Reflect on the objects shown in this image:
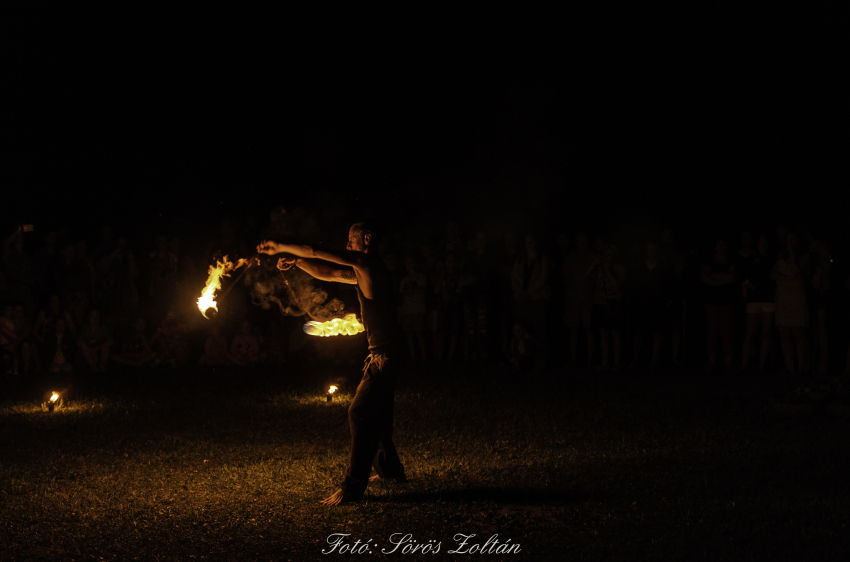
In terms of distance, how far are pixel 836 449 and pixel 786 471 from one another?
1010mm

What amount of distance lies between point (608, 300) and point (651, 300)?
65 centimetres

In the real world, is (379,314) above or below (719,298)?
above

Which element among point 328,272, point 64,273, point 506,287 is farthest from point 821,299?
point 64,273

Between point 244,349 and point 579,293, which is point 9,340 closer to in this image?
point 244,349

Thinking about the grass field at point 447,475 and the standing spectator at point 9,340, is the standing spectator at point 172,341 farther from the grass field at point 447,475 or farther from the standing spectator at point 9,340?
the grass field at point 447,475

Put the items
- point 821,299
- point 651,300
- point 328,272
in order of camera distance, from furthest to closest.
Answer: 1. point 651,300
2. point 821,299
3. point 328,272

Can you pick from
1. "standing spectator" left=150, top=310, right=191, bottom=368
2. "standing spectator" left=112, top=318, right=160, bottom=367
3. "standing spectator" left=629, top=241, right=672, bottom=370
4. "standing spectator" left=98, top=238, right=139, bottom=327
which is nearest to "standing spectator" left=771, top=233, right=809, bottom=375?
"standing spectator" left=629, top=241, right=672, bottom=370

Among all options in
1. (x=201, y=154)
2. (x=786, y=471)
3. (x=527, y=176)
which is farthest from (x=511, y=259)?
(x=201, y=154)

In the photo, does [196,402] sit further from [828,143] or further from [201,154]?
[828,143]

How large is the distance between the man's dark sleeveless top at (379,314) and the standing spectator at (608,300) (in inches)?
283

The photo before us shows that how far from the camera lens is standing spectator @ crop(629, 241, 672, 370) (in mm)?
12289

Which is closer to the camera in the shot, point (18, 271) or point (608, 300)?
point (608, 300)

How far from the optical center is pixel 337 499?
5707mm

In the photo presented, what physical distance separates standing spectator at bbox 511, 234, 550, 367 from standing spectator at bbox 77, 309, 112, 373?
6947 millimetres
